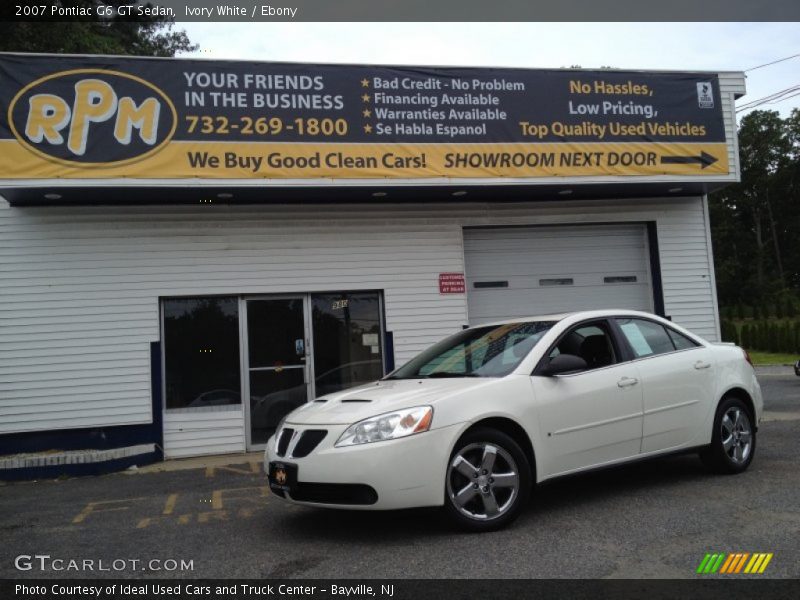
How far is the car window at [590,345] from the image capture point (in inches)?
237

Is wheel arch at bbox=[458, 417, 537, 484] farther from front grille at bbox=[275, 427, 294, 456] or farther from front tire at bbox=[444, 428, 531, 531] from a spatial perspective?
front grille at bbox=[275, 427, 294, 456]

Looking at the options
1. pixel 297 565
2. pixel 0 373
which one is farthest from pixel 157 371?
pixel 297 565

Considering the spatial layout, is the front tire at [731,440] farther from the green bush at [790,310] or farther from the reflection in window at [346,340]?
the green bush at [790,310]

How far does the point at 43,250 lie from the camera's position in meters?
9.86

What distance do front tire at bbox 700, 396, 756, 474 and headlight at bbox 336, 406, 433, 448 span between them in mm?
3155

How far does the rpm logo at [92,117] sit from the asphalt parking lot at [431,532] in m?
4.28

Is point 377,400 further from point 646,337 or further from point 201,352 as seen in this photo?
point 201,352

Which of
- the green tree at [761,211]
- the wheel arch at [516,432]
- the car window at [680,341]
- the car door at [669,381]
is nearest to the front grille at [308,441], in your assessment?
the wheel arch at [516,432]

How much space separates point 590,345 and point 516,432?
49.5 inches

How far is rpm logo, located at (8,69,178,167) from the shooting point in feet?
29.8

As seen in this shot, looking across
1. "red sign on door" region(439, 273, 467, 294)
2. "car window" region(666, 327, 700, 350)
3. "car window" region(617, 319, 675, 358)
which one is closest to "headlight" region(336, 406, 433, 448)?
"car window" region(617, 319, 675, 358)

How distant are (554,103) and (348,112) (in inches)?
123
